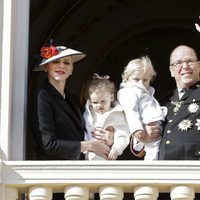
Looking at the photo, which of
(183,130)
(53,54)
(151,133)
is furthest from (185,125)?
(53,54)

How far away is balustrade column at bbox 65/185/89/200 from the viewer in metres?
7.39

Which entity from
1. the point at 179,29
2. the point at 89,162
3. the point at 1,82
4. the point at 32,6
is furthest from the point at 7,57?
the point at 179,29

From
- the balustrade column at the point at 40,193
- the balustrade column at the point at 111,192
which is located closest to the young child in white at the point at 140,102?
the balustrade column at the point at 111,192

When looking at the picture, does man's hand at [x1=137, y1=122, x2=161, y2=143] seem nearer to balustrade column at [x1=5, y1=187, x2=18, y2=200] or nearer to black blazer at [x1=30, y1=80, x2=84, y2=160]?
black blazer at [x1=30, y1=80, x2=84, y2=160]

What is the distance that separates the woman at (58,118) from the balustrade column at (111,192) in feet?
1.13

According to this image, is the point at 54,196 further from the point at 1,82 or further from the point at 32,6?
the point at 32,6

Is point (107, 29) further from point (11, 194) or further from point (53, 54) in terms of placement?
point (11, 194)

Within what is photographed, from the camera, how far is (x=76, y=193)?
739 centimetres

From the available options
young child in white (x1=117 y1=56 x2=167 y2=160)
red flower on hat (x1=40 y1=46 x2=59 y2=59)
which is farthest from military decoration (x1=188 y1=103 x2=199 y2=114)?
red flower on hat (x1=40 y1=46 x2=59 y2=59)

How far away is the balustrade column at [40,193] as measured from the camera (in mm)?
7406

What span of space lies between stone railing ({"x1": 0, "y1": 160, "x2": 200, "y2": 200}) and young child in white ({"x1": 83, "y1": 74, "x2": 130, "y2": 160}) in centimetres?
31

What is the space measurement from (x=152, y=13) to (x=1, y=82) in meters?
4.50

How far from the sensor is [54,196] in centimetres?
775

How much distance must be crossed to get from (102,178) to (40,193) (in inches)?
13.4
